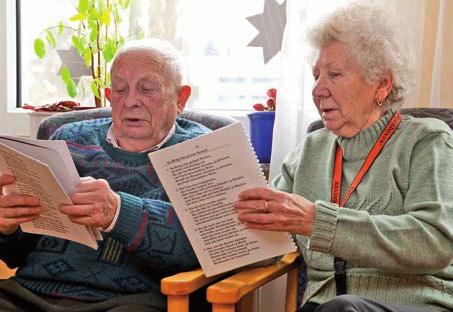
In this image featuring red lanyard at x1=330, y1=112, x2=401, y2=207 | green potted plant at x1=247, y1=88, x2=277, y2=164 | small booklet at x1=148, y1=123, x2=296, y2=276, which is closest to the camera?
small booklet at x1=148, y1=123, x2=296, y2=276

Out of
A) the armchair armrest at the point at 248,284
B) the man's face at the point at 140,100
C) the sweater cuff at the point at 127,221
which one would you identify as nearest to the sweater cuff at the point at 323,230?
the armchair armrest at the point at 248,284

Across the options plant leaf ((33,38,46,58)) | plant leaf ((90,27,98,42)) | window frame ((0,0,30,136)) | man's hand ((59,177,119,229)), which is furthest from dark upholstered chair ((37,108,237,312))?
window frame ((0,0,30,136))

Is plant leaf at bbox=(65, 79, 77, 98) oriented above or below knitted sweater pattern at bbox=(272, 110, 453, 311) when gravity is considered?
above

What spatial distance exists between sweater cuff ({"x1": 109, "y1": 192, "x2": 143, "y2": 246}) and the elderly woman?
11.5 inches

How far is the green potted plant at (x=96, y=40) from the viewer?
2766 millimetres

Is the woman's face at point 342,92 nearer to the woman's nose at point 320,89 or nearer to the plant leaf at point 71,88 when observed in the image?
the woman's nose at point 320,89

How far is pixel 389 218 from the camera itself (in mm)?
1702

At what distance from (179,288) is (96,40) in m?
1.39

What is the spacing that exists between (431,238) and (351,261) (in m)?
0.18

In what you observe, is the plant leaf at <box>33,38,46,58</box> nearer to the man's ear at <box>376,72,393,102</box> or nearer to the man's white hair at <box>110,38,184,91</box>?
the man's white hair at <box>110,38,184,91</box>

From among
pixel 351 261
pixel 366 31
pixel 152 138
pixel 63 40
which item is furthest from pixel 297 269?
pixel 63 40

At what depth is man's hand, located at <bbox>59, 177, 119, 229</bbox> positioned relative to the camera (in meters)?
1.68

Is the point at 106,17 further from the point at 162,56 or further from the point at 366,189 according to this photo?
the point at 366,189

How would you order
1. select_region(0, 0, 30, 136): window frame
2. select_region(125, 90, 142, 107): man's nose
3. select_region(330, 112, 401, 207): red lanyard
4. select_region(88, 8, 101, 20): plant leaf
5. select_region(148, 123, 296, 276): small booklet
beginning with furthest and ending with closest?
select_region(0, 0, 30, 136): window frame → select_region(88, 8, 101, 20): plant leaf → select_region(125, 90, 142, 107): man's nose → select_region(330, 112, 401, 207): red lanyard → select_region(148, 123, 296, 276): small booklet
